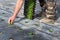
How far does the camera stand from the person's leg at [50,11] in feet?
16.2

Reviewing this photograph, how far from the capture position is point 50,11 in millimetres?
5000

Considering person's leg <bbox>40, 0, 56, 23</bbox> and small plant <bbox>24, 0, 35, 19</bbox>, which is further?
small plant <bbox>24, 0, 35, 19</bbox>

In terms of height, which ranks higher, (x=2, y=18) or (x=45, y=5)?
(x=45, y=5)

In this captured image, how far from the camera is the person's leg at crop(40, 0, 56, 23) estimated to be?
495cm

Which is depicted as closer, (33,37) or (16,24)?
(33,37)

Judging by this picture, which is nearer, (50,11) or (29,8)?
(50,11)

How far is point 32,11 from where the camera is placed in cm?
520

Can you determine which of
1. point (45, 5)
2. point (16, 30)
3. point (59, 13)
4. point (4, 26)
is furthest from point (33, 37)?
point (59, 13)

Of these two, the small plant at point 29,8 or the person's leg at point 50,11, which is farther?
the small plant at point 29,8

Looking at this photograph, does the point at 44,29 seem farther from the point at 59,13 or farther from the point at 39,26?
the point at 59,13

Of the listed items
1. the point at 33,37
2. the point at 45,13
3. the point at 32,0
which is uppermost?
the point at 32,0

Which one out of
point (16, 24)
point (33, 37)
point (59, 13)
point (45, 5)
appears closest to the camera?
point (33, 37)

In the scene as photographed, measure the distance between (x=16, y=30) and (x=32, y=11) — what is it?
0.85 m

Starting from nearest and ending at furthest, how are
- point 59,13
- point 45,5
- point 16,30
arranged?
point 16,30 < point 45,5 < point 59,13
